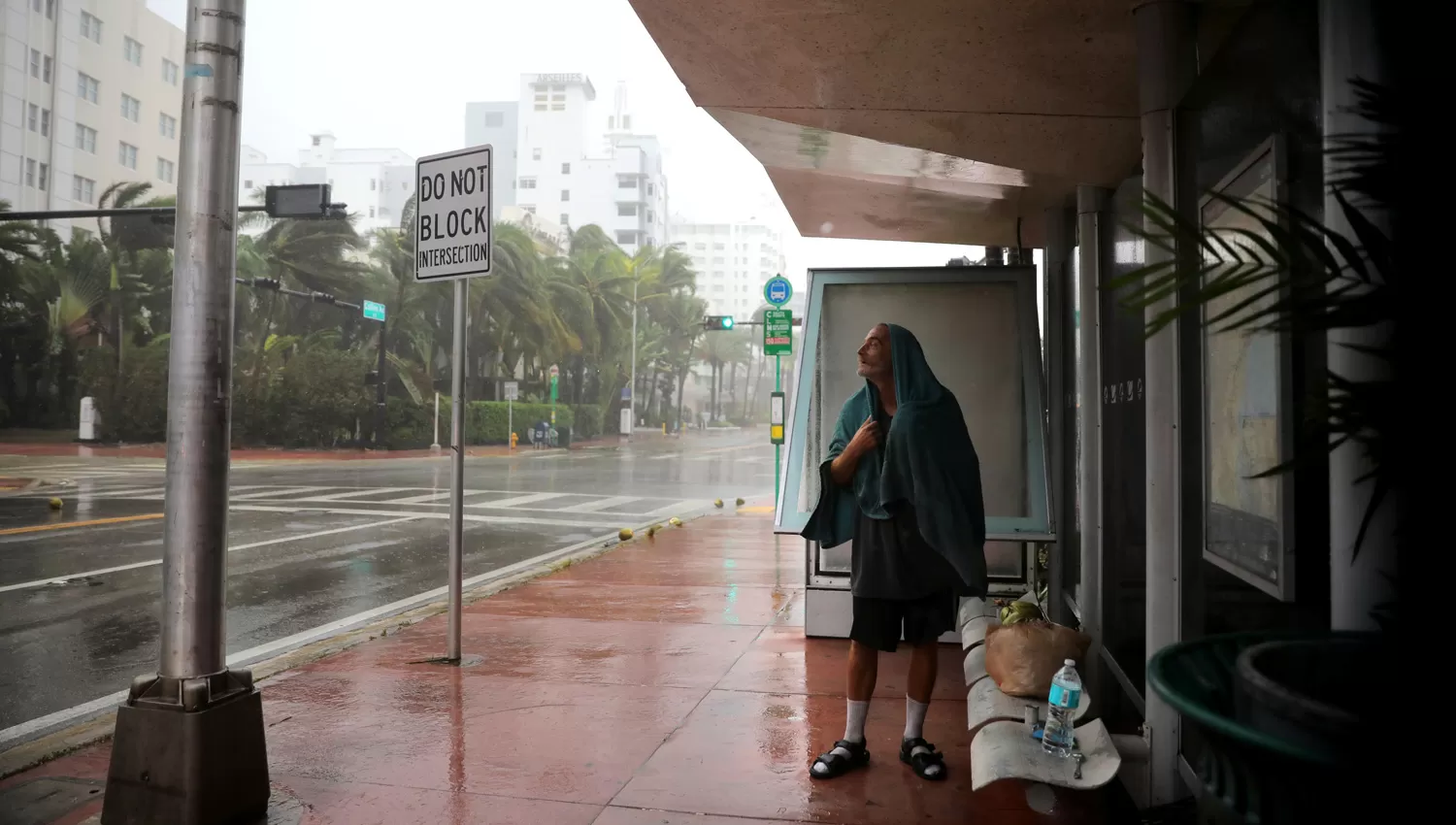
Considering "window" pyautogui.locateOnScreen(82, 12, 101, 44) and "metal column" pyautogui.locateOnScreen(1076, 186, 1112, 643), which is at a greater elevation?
"window" pyautogui.locateOnScreen(82, 12, 101, 44)

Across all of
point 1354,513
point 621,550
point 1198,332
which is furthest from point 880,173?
point 621,550

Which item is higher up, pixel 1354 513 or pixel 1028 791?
pixel 1354 513

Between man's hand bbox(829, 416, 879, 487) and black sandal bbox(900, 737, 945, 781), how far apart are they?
1.11m

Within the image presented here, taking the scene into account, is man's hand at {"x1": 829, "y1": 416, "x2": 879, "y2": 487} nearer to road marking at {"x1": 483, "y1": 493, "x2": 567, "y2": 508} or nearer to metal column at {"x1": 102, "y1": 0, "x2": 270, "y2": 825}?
metal column at {"x1": 102, "y1": 0, "x2": 270, "y2": 825}

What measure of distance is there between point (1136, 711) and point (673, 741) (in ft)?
7.40

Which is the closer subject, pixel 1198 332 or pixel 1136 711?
pixel 1198 332

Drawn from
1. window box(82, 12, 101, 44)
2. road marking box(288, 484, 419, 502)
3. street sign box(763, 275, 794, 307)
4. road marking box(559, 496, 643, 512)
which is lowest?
road marking box(559, 496, 643, 512)

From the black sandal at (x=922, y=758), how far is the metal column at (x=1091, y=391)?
5.42 feet

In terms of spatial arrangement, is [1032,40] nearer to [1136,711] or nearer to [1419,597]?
[1419,597]

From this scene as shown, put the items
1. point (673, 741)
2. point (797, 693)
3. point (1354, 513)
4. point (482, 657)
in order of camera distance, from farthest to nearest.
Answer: point (482, 657) < point (797, 693) < point (673, 741) < point (1354, 513)

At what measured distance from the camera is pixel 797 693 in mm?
5371

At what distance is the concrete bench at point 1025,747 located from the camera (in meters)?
3.44

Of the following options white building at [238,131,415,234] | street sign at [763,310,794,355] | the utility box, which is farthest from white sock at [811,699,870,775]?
white building at [238,131,415,234]

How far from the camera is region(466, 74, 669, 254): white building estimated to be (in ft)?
370
